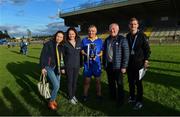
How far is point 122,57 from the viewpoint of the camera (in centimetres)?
677

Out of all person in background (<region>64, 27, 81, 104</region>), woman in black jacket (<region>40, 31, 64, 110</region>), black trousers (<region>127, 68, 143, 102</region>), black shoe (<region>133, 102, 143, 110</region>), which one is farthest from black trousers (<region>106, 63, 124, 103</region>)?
woman in black jacket (<region>40, 31, 64, 110</region>)

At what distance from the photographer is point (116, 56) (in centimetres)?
684

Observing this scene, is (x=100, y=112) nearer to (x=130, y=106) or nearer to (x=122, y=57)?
(x=130, y=106)

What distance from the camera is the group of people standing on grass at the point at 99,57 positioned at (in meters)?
6.69

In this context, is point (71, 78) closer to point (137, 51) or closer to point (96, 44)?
point (96, 44)

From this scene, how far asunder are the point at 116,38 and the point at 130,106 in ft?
5.28

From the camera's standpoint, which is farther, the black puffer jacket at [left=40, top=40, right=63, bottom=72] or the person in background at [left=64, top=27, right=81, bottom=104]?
the person in background at [left=64, top=27, right=81, bottom=104]

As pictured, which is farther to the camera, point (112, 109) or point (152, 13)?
point (152, 13)

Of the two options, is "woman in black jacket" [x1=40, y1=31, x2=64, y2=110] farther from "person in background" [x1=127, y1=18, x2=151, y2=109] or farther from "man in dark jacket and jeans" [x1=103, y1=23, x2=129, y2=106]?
"person in background" [x1=127, y1=18, x2=151, y2=109]

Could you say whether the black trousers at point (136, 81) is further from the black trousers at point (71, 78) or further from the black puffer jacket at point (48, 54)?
the black puffer jacket at point (48, 54)

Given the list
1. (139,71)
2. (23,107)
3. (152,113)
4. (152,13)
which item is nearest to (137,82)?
(139,71)

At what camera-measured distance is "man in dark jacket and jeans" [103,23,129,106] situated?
22.0ft

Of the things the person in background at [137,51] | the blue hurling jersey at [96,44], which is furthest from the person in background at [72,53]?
the person in background at [137,51]

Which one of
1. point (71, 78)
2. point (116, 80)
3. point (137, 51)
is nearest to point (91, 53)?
point (71, 78)
